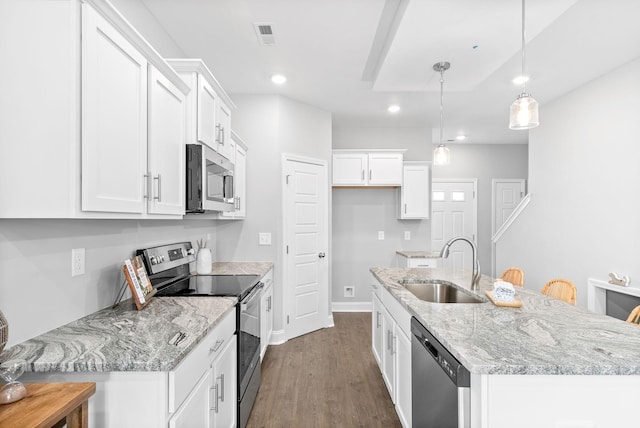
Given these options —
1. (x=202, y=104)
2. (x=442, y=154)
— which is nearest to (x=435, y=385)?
(x=202, y=104)

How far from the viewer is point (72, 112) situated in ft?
3.67

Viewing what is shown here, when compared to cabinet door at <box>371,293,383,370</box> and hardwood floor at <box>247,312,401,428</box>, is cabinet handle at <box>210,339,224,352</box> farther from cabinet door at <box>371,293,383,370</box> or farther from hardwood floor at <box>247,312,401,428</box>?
cabinet door at <box>371,293,383,370</box>

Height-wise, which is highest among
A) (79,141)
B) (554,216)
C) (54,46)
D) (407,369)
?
(54,46)

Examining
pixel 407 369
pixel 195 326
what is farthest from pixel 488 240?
pixel 195 326

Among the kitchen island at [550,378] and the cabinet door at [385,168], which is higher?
the cabinet door at [385,168]

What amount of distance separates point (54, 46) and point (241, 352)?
172 cm

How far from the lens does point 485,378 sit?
1.09 meters

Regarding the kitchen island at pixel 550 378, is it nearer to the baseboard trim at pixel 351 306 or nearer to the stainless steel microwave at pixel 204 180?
the stainless steel microwave at pixel 204 180

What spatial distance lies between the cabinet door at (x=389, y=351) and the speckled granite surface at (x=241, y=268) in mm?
1141

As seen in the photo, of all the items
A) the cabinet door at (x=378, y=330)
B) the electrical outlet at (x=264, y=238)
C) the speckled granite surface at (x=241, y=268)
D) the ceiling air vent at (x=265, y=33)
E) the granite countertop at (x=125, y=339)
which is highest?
the ceiling air vent at (x=265, y=33)

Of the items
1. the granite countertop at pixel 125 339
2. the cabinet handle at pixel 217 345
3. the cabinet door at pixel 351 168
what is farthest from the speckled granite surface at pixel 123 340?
the cabinet door at pixel 351 168

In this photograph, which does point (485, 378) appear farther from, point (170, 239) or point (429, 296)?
point (170, 239)

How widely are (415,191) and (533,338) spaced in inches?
147

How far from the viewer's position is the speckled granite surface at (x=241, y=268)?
9.99 ft
